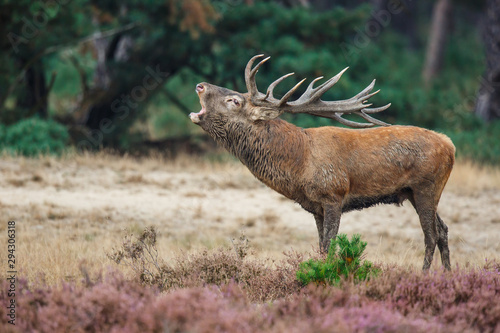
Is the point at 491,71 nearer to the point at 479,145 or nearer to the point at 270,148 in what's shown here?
the point at 479,145

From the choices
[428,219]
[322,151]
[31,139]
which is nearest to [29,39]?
[31,139]

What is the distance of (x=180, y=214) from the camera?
1118 cm

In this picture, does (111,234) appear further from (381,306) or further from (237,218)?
(381,306)

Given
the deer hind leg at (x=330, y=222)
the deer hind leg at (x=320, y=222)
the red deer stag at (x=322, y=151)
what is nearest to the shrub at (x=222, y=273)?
the deer hind leg at (x=330, y=222)

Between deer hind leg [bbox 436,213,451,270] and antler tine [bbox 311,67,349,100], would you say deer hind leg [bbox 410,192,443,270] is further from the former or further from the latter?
antler tine [bbox 311,67,349,100]

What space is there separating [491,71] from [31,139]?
12244 mm

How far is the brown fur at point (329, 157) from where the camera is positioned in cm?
741

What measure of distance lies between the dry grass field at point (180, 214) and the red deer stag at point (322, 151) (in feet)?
3.42

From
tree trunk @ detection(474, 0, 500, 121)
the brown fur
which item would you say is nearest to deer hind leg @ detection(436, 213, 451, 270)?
the brown fur

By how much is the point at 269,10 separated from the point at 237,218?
7813 mm

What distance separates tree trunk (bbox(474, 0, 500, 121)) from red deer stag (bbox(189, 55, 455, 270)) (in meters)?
11.7

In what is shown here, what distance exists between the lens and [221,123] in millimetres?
7594

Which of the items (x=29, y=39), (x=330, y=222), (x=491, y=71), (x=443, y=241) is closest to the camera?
(x=330, y=222)

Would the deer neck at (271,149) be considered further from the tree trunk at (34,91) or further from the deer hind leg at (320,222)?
the tree trunk at (34,91)
